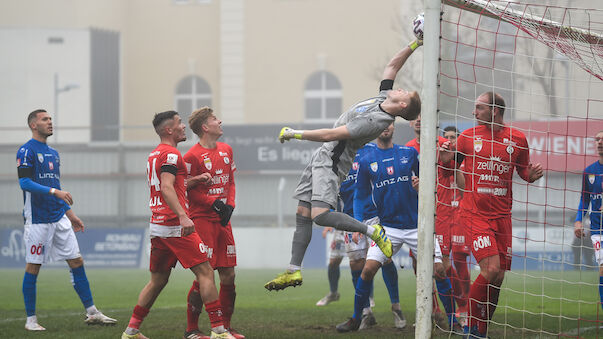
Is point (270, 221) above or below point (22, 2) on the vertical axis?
below

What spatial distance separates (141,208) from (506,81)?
13875 mm

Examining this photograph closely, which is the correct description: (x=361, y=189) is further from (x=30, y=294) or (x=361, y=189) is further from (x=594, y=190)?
(x=30, y=294)

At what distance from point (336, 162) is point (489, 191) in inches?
55.1

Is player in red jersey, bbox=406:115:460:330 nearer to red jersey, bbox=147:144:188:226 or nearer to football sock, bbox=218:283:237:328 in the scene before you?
football sock, bbox=218:283:237:328

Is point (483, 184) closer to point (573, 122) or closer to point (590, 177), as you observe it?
point (590, 177)

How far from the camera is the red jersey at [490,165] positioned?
7094 mm

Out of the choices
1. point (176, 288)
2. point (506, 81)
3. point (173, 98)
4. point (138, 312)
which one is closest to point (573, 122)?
point (506, 81)

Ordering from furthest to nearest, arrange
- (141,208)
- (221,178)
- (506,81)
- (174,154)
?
1. (506,81)
2. (141,208)
3. (221,178)
4. (174,154)

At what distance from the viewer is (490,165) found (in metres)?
7.12

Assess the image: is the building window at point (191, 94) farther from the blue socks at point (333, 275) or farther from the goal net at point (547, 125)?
the blue socks at point (333, 275)

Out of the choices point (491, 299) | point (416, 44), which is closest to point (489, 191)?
point (491, 299)

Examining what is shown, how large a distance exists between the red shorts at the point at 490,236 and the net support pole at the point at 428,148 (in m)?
0.79

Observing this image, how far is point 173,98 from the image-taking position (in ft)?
131

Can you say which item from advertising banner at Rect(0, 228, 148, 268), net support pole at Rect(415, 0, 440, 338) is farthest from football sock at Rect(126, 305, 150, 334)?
advertising banner at Rect(0, 228, 148, 268)
